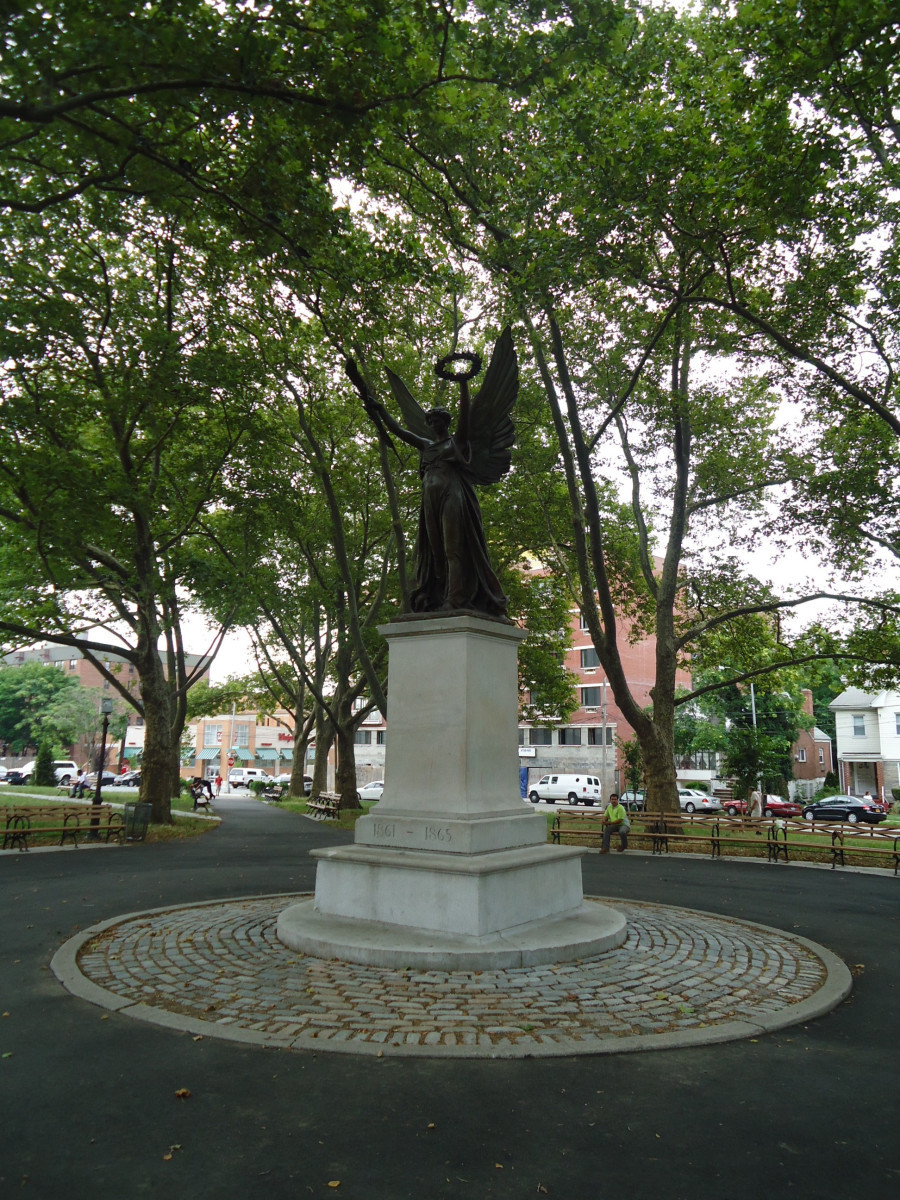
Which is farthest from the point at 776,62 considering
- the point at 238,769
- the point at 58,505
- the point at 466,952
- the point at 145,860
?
the point at 238,769

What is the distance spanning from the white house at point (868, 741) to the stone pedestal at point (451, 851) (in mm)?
46892

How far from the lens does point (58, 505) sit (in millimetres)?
15453

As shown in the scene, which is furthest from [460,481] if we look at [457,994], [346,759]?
[346,759]

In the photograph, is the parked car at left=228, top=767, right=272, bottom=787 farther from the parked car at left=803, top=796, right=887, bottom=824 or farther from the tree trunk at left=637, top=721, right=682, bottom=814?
the tree trunk at left=637, top=721, right=682, bottom=814

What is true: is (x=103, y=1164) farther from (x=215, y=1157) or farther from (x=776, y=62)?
(x=776, y=62)

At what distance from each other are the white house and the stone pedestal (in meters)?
46.9

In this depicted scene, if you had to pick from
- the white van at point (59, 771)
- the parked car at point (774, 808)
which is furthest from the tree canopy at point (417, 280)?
the white van at point (59, 771)

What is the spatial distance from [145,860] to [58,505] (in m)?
7.22

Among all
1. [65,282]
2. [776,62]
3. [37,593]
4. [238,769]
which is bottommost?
[238,769]

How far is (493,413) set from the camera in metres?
8.99

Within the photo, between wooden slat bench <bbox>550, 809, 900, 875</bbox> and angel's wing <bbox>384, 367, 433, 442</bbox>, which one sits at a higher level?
angel's wing <bbox>384, 367, 433, 442</bbox>

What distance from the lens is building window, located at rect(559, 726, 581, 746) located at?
169 ft

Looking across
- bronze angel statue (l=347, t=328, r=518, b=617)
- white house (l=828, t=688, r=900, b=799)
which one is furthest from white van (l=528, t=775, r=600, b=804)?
bronze angel statue (l=347, t=328, r=518, b=617)

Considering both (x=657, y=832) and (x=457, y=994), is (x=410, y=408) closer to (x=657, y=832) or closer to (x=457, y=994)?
(x=457, y=994)
